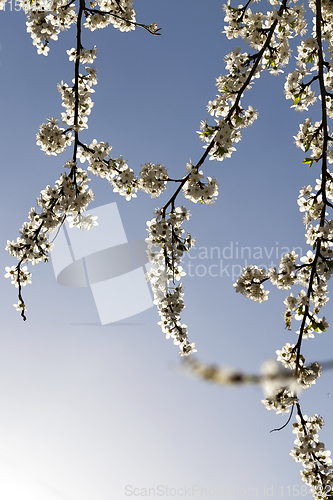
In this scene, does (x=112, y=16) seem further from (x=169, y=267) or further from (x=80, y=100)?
(x=169, y=267)

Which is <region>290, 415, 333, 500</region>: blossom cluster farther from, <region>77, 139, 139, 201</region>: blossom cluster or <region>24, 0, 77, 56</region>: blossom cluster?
<region>24, 0, 77, 56</region>: blossom cluster

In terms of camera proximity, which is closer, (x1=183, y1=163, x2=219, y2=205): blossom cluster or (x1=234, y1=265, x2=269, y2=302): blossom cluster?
(x1=183, y1=163, x2=219, y2=205): blossom cluster

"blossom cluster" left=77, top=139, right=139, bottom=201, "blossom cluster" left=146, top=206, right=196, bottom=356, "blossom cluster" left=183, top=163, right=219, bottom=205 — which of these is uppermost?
"blossom cluster" left=77, top=139, right=139, bottom=201

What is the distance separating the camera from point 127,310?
1114 centimetres

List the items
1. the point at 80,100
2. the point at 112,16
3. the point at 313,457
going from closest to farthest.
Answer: the point at 313,457, the point at 80,100, the point at 112,16

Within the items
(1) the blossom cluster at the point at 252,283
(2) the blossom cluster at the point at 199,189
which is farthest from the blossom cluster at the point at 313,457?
(2) the blossom cluster at the point at 199,189

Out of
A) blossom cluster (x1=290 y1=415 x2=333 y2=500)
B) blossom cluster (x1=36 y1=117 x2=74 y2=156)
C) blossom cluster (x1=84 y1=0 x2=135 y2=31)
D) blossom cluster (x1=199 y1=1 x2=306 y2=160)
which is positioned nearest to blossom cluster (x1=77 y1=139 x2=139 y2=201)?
blossom cluster (x1=36 y1=117 x2=74 y2=156)

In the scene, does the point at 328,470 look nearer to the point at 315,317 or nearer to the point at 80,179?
the point at 315,317

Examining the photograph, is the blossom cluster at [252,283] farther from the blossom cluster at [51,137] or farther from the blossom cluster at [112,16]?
the blossom cluster at [112,16]

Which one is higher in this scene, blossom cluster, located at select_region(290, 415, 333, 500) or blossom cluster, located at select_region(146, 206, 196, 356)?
blossom cluster, located at select_region(146, 206, 196, 356)

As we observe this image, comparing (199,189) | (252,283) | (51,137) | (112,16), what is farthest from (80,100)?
(252,283)

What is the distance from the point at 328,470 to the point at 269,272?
2726mm

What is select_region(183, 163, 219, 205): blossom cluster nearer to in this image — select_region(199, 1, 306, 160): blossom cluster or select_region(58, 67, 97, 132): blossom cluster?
select_region(199, 1, 306, 160): blossom cluster

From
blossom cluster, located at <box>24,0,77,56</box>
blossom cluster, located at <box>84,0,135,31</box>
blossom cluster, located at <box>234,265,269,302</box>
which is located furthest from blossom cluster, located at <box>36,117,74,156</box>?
blossom cluster, located at <box>234,265,269,302</box>
